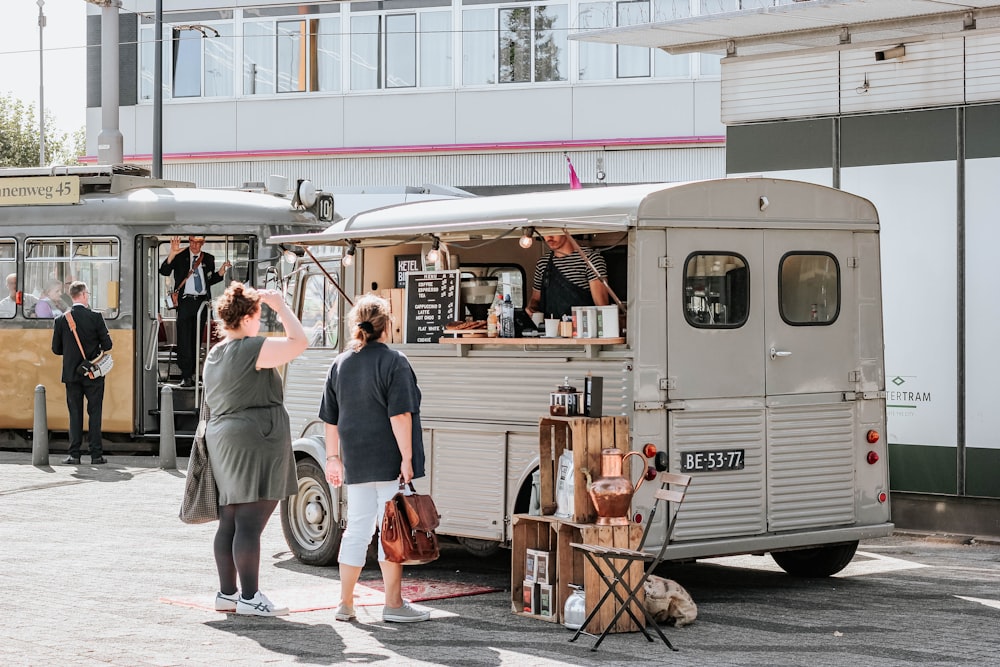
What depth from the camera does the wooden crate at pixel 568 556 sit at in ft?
26.8

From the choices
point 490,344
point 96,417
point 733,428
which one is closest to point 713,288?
point 733,428

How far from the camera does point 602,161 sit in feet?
105

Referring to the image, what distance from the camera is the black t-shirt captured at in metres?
8.44

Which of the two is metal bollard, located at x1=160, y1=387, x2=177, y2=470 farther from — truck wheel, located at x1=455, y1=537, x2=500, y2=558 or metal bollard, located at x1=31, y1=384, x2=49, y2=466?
truck wheel, located at x1=455, y1=537, x2=500, y2=558

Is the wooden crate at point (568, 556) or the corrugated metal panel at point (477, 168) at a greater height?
the corrugated metal panel at point (477, 168)

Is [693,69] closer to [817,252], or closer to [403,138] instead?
[403,138]

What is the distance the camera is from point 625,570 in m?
7.96

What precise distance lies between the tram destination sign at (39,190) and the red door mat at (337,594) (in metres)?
9.77

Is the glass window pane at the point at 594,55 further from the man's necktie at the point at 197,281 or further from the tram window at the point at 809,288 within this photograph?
the tram window at the point at 809,288

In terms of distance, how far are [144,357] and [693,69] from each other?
55.1 ft

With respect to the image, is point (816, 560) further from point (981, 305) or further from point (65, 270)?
point (65, 270)

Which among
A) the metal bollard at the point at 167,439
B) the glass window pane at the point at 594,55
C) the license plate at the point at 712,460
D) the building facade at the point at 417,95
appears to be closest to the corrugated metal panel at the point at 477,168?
the building facade at the point at 417,95

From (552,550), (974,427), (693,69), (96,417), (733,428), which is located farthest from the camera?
(693,69)

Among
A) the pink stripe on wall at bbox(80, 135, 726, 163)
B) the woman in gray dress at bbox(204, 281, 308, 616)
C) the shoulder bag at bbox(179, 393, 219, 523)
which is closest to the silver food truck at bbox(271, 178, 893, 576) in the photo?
the woman in gray dress at bbox(204, 281, 308, 616)
